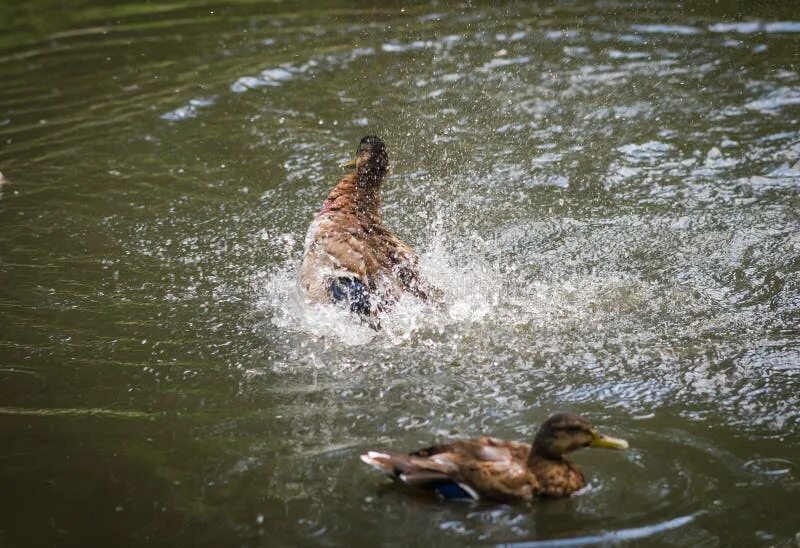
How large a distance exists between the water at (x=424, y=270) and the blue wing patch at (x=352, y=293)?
17cm

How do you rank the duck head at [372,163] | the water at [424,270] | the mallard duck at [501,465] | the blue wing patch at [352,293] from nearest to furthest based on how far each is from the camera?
the mallard duck at [501,465] < the water at [424,270] < the blue wing patch at [352,293] < the duck head at [372,163]

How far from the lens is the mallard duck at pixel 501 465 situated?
191 inches

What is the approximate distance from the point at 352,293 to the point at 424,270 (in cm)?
108

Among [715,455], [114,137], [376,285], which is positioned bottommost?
[715,455]

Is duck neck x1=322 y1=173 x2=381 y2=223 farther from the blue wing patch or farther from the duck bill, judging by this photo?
the duck bill

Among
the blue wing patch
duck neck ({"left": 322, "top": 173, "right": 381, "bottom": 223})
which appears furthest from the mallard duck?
duck neck ({"left": 322, "top": 173, "right": 381, "bottom": 223})

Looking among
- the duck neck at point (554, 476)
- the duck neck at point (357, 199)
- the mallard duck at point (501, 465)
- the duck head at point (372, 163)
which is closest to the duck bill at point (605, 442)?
the mallard duck at point (501, 465)

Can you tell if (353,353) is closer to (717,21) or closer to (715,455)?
(715,455)

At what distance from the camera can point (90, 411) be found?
6.00 meters

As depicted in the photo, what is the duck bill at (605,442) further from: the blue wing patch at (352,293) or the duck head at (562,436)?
the blue wing patch at (352,293)

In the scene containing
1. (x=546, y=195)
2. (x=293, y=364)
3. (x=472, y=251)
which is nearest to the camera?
(x=293, y=364)

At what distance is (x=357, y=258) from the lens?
7.18m

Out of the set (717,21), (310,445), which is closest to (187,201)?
(310,445)

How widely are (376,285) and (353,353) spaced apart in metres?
0.62
